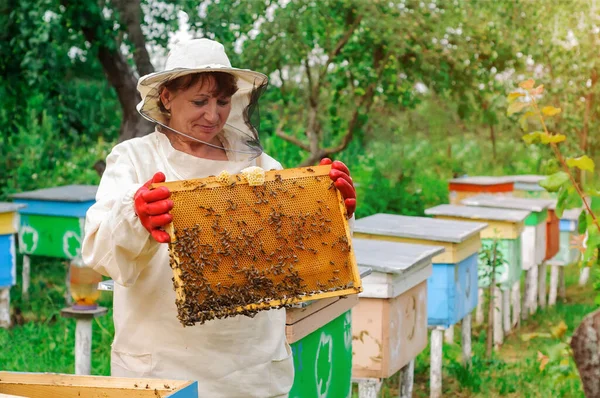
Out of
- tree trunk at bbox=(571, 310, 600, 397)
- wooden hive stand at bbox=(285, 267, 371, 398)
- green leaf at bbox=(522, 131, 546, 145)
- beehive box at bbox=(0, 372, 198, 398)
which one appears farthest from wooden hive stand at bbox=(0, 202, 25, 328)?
tree trunk at bbox=(571, 310, 600, 397)

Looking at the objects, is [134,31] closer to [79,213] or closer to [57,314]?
[79,213]

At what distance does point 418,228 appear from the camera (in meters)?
5.48

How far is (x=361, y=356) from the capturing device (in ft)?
14.3

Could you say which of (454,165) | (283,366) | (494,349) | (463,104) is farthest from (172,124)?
(454,165)

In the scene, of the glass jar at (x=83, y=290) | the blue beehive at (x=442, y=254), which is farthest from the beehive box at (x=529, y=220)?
the glass jar at (x=83, y=290)

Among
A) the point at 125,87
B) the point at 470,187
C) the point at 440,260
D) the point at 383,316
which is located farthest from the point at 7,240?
the point at 470,187

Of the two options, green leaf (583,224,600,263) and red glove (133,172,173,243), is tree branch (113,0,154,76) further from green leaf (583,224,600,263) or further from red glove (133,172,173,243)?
green leaf (583,224,600,263)

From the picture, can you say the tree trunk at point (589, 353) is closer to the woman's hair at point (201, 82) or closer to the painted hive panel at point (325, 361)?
the woman's hair at point (201, 82)

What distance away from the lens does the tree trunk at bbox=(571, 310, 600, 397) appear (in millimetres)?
1504

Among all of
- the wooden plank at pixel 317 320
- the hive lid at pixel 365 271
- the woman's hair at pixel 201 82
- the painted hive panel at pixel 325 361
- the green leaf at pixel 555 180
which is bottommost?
the painted hive panel at pixel 325 361

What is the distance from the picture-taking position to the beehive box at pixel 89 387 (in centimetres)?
181

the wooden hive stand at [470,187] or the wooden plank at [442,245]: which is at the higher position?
the wooden hive stand at [470,187]

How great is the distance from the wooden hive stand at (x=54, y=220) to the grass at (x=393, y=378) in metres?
0.49

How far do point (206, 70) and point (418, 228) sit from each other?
3253 mm
